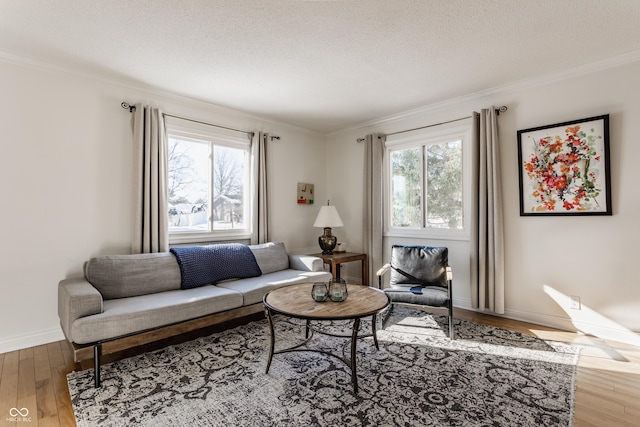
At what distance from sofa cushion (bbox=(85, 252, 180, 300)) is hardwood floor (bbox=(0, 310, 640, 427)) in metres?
0.53

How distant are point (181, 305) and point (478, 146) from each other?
11.4ft

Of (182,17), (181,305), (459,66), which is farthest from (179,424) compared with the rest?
(459,66)

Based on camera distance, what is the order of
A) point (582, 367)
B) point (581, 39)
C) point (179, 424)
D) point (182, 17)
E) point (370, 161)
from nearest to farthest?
point (179, 424), point (182, 17), point (582, 367), point (581, 39), point (370, 161)

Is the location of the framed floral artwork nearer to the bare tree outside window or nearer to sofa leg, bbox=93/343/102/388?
the bare tree outside window

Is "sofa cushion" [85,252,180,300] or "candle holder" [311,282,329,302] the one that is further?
"sofa cushion" [85,252,180,300]

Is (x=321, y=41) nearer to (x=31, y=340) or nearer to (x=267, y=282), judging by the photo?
(x=267, y=282)

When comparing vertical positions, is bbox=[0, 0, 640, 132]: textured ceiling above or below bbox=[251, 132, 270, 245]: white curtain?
above

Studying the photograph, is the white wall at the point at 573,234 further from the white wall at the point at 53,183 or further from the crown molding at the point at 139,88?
the white wall at the point at 53,183

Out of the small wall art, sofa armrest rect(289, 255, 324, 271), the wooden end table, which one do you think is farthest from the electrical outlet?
the small wall art

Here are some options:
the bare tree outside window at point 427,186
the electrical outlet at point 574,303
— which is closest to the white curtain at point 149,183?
the bare tree outside window at point 427,186

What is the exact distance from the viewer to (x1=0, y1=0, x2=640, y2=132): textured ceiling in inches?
84.0

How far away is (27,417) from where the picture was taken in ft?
5.94

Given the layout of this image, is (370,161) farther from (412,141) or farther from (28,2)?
(28,2)

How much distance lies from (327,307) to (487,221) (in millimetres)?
2264
